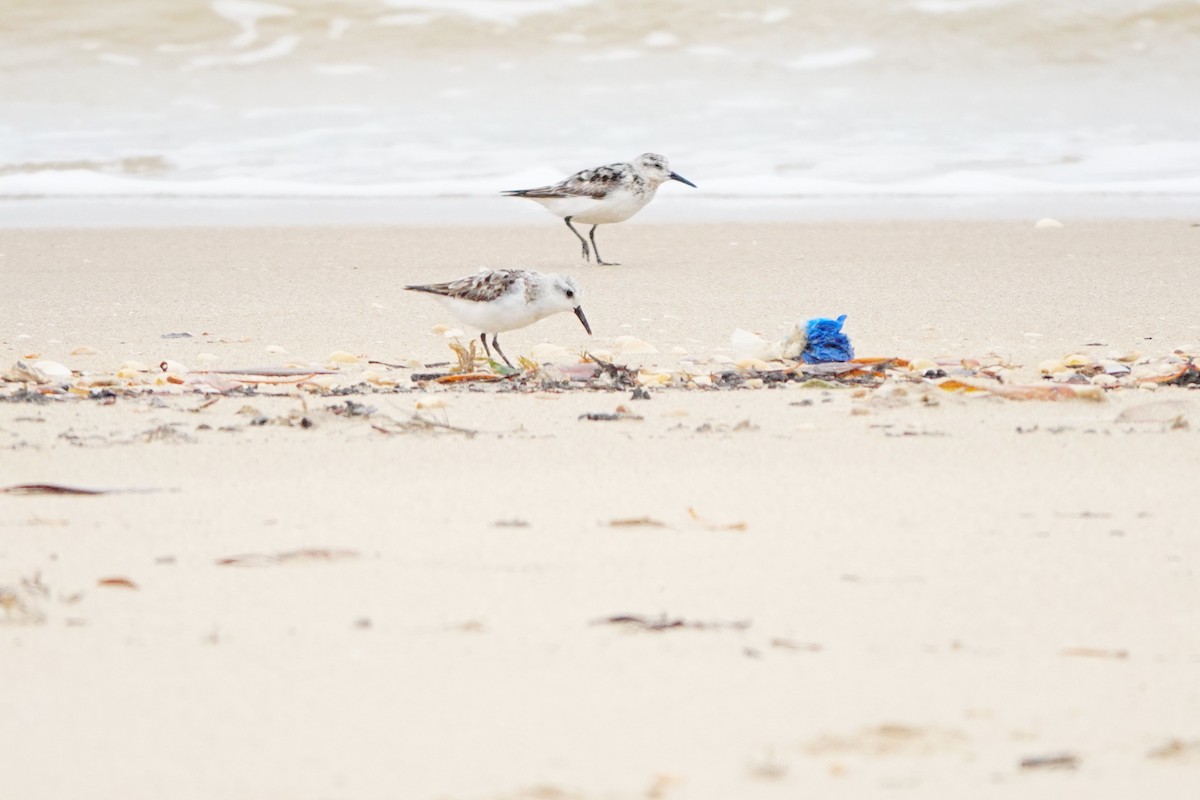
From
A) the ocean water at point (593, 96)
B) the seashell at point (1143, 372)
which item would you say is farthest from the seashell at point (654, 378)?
the ocean water at point (593, 96)

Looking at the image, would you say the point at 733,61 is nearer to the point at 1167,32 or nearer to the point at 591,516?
the point at 1167,32

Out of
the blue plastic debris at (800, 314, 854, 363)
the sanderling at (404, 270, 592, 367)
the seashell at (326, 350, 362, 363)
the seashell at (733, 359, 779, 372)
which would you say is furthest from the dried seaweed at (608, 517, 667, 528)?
the seashell at (326, 350, 362, 363)

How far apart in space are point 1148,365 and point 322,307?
3932mm

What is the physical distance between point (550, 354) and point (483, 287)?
1.35 feet

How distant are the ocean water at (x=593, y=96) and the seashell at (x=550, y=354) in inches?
297

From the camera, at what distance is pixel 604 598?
2887 mm

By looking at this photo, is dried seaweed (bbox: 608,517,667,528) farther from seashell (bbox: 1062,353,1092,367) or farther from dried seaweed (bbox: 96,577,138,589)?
seashell (bbox: 1062,353,1092,367)

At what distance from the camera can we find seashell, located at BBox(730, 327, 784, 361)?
19.6 ft

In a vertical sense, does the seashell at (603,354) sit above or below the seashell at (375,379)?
above

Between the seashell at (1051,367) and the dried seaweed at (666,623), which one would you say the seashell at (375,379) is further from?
the dried seaweed at (666,623)

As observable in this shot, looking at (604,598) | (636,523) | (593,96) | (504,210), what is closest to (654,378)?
(636,523)

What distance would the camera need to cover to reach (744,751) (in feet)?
7.25

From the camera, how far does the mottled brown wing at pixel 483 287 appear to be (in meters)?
6.10

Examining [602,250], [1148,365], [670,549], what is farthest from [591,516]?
[602,250]
